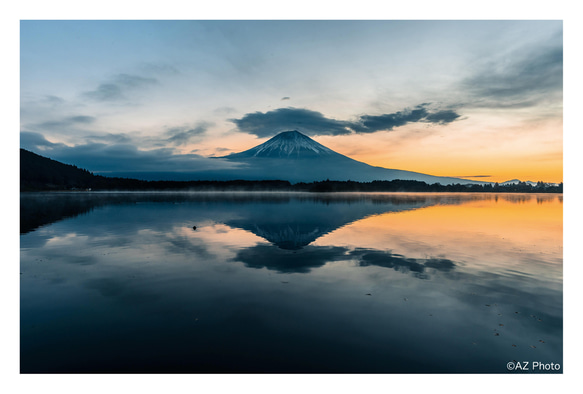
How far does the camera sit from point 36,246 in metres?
20.8

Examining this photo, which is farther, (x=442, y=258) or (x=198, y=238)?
(x=198, y=238)

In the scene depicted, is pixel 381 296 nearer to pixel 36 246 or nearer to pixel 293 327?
pixel 293 327

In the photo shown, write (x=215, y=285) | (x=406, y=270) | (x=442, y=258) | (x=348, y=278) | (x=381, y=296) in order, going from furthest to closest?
(x=442, y=258), (x=406, y=270), (x=348, y=278), (x=215, y=285), (x=381, y=296)

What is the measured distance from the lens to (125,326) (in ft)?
30.7

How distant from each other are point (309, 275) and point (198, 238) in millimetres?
13172

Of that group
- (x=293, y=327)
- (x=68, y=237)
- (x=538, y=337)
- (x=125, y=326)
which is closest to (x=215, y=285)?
(x=125, y=326)

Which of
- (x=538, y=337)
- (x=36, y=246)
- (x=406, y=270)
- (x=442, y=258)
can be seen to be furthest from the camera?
(x=36, y=246)

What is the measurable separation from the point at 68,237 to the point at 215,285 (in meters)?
19.1

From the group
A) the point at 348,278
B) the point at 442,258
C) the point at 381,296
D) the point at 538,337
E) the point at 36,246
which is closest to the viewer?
the point at 538,337

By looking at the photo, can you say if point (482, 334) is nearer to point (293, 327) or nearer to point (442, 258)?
point (293, 327)

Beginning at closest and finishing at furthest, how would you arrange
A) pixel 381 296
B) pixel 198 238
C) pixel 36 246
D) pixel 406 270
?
pixel 381 296, pixel 406 270, pixel 36 246, pixel 198 238

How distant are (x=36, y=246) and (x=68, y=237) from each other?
385cm

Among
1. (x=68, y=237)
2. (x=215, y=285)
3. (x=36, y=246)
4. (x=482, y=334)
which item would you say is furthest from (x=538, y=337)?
(x=68, y=237)

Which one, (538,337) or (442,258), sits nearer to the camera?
(538,337)
